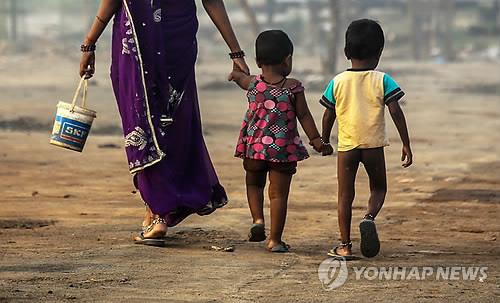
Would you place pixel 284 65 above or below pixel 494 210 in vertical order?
above

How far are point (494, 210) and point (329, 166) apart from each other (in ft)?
9.78

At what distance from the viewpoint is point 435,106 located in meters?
19.7

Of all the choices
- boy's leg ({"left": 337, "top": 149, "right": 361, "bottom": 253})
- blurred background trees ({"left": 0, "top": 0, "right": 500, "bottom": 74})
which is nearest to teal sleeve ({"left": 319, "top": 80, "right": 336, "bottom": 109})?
boy's leg ({"left": 337, "top": 149, "right": 361, "bottom": 253})

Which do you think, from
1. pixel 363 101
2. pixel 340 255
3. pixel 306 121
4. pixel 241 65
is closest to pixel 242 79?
pixel 241 65

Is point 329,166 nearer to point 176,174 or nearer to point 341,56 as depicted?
point 176,174

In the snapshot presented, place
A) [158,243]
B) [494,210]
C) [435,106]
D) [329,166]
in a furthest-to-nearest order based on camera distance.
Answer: [435,106], [329,166], [494,210], [158,243]

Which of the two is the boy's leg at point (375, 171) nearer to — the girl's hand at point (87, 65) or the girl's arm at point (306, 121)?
the girl's arm at point (306, 121)

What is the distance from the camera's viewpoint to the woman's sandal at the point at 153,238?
21.0 feet

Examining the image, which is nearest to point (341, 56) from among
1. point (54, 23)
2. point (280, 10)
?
point (280, 10)

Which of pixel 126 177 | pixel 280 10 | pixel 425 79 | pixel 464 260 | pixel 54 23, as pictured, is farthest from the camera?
pixel 54 23

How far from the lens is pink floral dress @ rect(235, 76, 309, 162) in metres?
6.24

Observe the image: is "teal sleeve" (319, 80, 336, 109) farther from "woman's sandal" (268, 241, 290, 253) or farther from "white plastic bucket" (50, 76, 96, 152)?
"white plastic bucket" (50, 76, 96, 152)

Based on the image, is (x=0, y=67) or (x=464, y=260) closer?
(x=464, y=260)

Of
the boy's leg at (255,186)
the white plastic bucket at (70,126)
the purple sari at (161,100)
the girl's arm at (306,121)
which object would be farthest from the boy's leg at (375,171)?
the white plastic bucket at (70,126)
